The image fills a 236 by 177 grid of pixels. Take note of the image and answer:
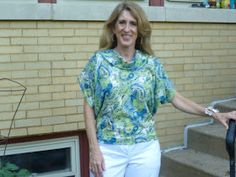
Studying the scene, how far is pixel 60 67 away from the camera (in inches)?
162

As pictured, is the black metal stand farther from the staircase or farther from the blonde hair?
the staircase

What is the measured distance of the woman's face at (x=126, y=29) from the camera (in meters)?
2.79

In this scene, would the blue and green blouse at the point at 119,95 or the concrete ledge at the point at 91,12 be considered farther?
the concrete ledge at the point at 91,12

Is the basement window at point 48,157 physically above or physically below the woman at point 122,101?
below

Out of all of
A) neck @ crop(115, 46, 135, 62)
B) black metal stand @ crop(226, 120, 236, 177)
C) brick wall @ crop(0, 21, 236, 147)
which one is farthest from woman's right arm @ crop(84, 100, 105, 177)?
brick wall @ crop(0, 21, 236, 147)

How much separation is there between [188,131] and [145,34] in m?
2.29

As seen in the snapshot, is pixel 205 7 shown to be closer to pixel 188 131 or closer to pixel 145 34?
pixel 188 131

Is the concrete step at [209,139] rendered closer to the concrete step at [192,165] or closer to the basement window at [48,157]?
the concrete step at [192,165]

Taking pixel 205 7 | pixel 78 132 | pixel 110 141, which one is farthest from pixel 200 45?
pixel 110 141

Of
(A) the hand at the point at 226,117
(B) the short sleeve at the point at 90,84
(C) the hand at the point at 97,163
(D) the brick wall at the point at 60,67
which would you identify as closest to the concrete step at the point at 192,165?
(D) the brick wall at the point at 60,67

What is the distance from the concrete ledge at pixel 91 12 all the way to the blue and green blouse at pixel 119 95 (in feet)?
4.43

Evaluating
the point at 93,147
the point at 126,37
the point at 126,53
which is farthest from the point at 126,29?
the point at 93,147

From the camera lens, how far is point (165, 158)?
15.5 ft

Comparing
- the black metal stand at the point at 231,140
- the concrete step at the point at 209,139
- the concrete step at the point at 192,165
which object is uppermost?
the black metal stand at the point at 231,140
